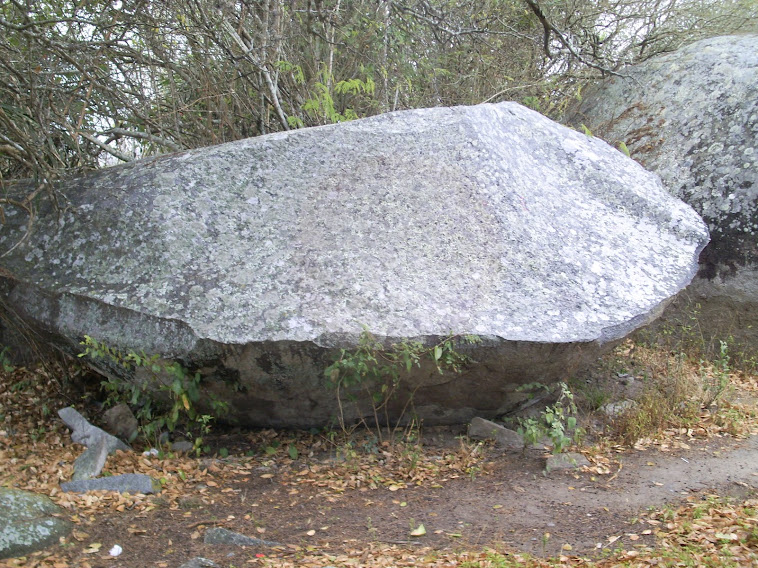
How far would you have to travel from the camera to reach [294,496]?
3600 millimetres

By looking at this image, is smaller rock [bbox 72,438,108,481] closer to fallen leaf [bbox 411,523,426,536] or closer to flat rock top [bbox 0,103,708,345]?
flat rock top [bbox 0,103,708,345]

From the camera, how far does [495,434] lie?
420cm

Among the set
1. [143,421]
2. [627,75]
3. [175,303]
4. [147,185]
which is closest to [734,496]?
[175,303]

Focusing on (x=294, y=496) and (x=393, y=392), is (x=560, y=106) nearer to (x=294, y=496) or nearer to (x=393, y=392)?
(x=393, y=392)

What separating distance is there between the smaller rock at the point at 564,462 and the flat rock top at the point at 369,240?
0.68m

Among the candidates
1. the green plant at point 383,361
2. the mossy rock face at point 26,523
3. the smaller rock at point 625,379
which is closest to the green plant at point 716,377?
the smaller rock at point 625,379

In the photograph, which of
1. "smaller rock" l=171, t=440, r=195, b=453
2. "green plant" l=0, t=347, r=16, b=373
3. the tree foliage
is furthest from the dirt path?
the tree foliage

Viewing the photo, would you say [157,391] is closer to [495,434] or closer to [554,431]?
[495,434]

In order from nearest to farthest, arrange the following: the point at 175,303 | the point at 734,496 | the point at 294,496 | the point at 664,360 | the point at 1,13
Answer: the point at 734,496 < the point at 294,496 < the point at 175,303 < the point at 1,13 < the point at 664,360

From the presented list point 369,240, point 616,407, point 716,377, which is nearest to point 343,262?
point 369,240

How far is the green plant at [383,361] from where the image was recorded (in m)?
3.63

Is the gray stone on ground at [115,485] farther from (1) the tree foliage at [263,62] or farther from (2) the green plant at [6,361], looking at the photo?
(1) the tree foliage at [263,62]

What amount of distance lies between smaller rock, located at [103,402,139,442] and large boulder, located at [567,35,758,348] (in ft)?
14.0

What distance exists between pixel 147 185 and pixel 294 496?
2.14 meters
